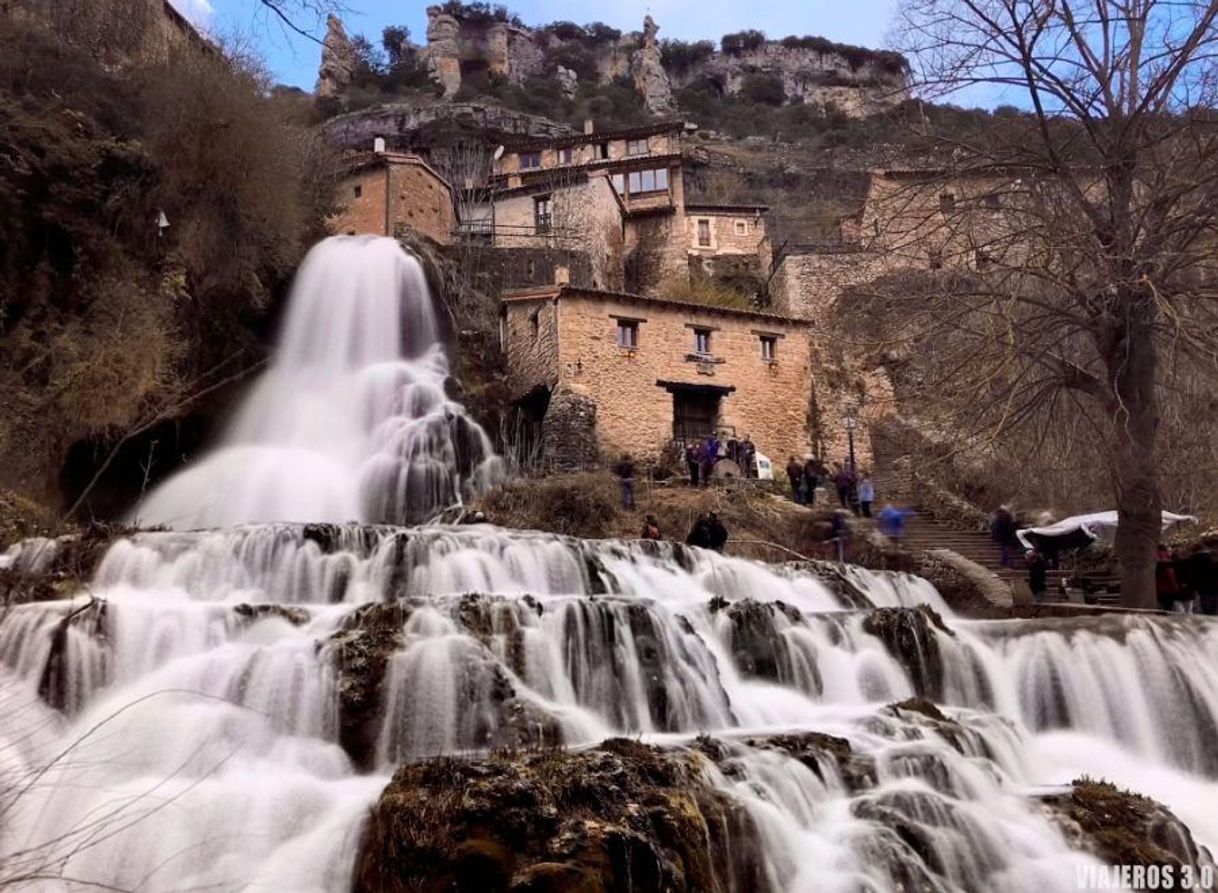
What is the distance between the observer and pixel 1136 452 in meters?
11.1

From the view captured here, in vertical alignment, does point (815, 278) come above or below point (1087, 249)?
above

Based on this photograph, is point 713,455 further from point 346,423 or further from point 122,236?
point 122,236

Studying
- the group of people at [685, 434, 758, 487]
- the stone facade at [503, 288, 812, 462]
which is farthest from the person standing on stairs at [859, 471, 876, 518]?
the stone facade at [503, 288, 812, 462]

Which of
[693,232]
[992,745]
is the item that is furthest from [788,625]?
[693,232]

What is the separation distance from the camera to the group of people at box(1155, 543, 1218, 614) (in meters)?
13.3

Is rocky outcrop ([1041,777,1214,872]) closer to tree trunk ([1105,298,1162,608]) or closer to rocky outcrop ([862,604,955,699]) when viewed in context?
rocky outcrop ([862,604,955,699])

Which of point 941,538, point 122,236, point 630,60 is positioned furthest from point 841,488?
point 630,60

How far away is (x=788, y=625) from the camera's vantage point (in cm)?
1009

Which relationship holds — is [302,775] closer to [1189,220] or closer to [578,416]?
[1189,220]

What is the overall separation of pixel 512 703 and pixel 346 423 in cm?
1391

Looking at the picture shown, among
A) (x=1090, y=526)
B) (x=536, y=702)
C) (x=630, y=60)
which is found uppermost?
(x=630, y=60)

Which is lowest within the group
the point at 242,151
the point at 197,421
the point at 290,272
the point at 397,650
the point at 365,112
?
the point at 397,650

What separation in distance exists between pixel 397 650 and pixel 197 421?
13230 mm

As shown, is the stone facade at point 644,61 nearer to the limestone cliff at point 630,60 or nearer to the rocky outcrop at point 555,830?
the limestone cliff at point 630,60
